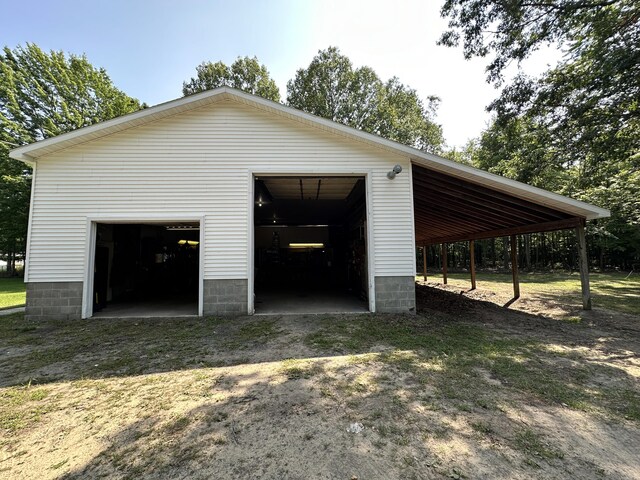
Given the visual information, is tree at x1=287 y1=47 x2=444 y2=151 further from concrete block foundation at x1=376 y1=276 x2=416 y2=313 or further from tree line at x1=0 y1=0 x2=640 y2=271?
concrete block foundation at x1=376 y1=276 x2=416 y2=313

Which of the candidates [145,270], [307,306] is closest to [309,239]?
[145,270]

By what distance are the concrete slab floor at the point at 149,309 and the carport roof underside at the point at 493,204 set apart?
6.89 meters

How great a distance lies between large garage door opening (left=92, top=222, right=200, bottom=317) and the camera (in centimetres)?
772

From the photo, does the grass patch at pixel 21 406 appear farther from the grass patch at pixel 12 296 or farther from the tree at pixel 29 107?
the tree at pixel 29 107

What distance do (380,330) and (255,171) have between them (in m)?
4.51

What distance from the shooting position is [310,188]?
Result: 1032cm

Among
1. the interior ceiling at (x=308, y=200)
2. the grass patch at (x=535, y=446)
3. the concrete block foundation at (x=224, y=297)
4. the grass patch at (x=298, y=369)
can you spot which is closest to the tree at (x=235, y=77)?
the interior ceiling at (x=308, y=200)

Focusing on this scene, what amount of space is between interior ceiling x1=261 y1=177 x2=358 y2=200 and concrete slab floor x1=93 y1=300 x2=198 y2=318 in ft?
13.9

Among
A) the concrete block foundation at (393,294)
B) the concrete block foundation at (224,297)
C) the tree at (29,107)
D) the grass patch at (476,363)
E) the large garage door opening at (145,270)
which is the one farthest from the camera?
the tree at (29,107)

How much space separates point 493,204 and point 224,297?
23.6 feet

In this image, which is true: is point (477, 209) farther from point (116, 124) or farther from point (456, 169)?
point (116, 124)

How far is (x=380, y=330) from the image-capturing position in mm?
5402

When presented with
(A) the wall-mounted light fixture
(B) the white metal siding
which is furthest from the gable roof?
(A) the wall-mounted light fixture

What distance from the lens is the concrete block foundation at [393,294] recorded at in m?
6.71
